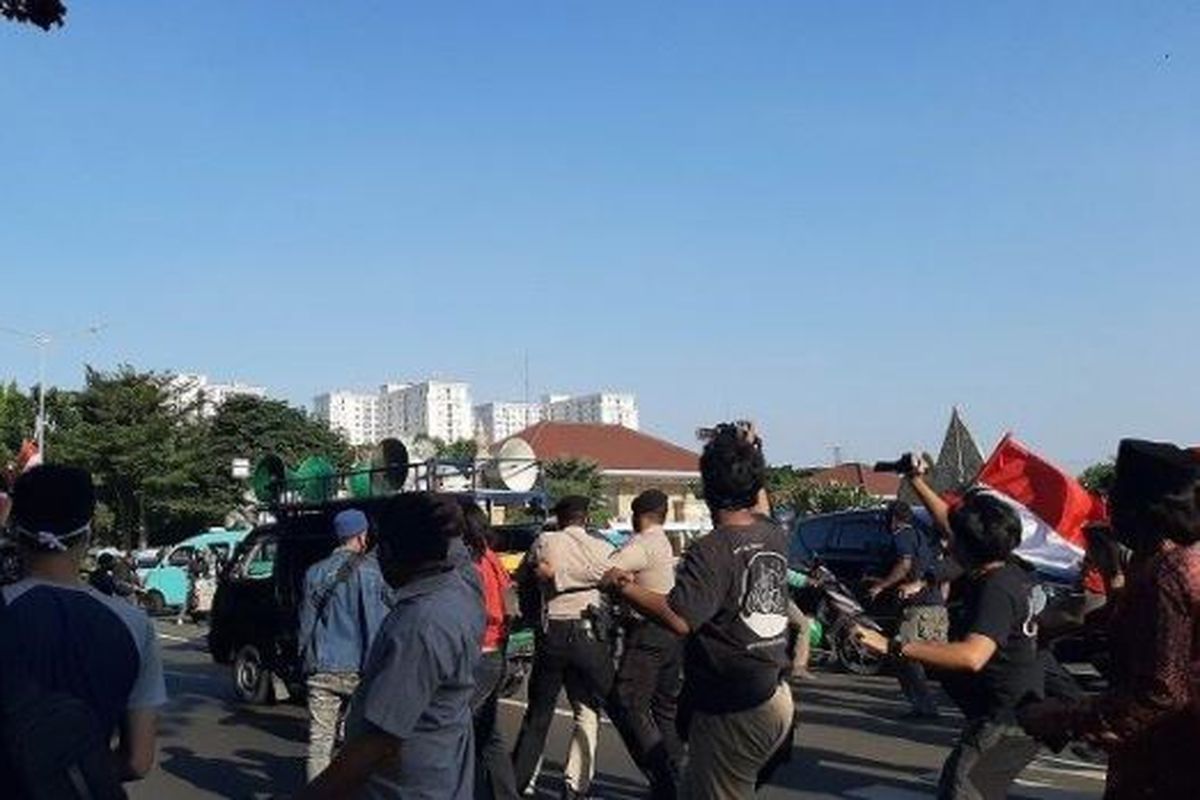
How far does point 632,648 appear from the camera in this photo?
7.87m

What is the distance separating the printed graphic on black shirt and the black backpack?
249cm

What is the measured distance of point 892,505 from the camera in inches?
575

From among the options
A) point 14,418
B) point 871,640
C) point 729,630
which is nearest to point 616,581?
point 729,630

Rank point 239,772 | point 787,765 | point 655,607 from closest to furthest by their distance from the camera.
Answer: point 655,607
point 787,765
point 239,772

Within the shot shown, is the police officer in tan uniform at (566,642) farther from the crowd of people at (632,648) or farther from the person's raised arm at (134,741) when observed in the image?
the person's raised arm at (134,741)

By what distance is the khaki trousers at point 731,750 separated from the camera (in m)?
4.95

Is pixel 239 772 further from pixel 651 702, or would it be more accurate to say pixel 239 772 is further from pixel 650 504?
pixel 650 504

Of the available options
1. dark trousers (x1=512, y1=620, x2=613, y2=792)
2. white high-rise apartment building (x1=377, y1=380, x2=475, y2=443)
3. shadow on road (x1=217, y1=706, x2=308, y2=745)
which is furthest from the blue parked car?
white high-rise apartment building (x1=377, y1=380, x2=475, y2=443)

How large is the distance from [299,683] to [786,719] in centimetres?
894

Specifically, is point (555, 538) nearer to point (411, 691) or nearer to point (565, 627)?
point (565, 627)

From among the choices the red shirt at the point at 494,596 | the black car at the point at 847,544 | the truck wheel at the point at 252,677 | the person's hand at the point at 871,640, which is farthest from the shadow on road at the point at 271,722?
the person's hand at the point at 871,640

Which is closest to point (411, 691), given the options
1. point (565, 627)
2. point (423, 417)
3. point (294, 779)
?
point (565, 627)

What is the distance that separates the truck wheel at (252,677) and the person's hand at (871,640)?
10.1 meters

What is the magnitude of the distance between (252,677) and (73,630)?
10.8 m
